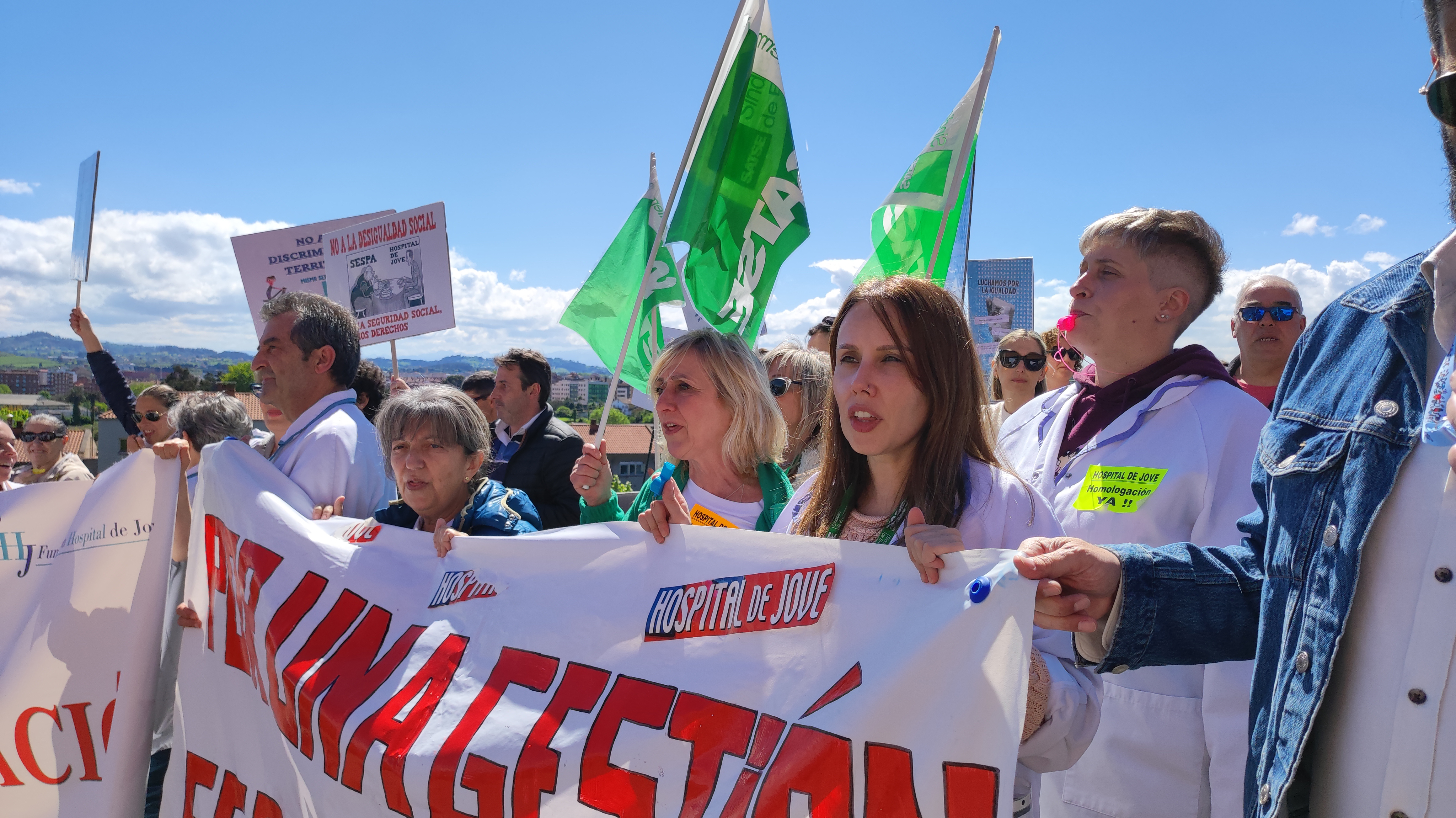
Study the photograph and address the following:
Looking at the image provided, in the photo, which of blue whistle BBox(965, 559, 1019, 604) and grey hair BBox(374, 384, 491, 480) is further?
grey hair BBox(374, 384, 491, 480)

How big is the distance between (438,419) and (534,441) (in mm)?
2255


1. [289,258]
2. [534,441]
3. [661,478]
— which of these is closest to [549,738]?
[661,478]

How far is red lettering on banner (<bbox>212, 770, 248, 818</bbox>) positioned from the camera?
274 cm

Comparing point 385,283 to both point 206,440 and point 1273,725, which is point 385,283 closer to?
point 206,440

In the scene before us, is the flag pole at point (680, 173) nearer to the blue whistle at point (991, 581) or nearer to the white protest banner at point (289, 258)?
the blue whistle at point (991, 581)

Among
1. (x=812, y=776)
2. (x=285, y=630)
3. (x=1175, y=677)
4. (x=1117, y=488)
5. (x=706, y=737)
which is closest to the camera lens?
(x=812, y=776)

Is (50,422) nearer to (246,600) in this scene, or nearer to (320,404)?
(320,404)

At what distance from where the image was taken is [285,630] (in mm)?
2770

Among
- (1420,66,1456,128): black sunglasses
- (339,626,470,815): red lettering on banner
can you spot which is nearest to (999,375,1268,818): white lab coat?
(1420,66,1456,128): black sunglasses

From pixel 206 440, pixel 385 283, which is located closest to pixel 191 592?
pixel 206 440

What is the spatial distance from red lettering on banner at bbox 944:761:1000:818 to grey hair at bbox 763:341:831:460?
2.62 m

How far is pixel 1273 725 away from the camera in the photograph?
52.6 inches

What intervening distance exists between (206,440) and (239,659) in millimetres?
1739

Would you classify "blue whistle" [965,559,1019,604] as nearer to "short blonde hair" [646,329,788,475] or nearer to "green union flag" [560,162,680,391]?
"short blonde hair" [646,329,788,475]
